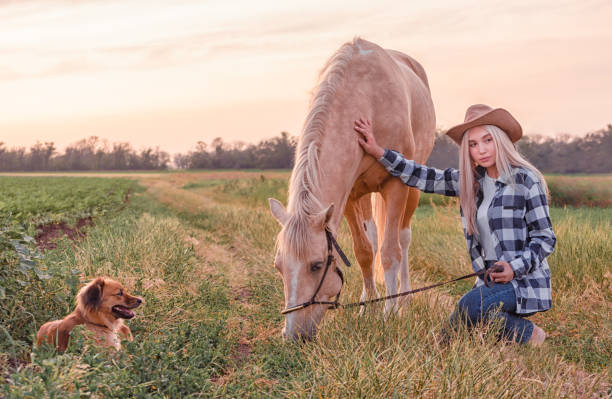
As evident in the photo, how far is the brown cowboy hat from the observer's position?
3.41 m

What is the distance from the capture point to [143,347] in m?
2.86

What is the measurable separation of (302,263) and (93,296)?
1360 millimetres

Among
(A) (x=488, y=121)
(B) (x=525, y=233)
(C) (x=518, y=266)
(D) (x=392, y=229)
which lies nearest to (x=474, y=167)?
(A) (x=488, y=121)

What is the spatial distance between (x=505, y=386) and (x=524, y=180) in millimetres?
1530

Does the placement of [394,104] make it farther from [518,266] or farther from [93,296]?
[93,296]

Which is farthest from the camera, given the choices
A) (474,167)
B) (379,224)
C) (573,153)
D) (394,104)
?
(573,153)

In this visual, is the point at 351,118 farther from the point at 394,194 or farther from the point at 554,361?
the point at 554,361

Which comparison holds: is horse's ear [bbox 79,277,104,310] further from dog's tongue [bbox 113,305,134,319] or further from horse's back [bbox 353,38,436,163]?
horse's back [bbox 353,38,436,163]

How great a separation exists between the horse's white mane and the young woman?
101 cm

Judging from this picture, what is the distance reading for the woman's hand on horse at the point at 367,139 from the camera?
3.91m

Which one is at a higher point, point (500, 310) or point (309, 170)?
point (309, 170)

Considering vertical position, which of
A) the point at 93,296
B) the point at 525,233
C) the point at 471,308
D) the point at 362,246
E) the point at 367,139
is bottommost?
the point at 471,308

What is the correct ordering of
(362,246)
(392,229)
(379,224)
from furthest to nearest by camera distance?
(379,224) → (362,246) → (392,229)

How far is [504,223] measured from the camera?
3.34 meters
